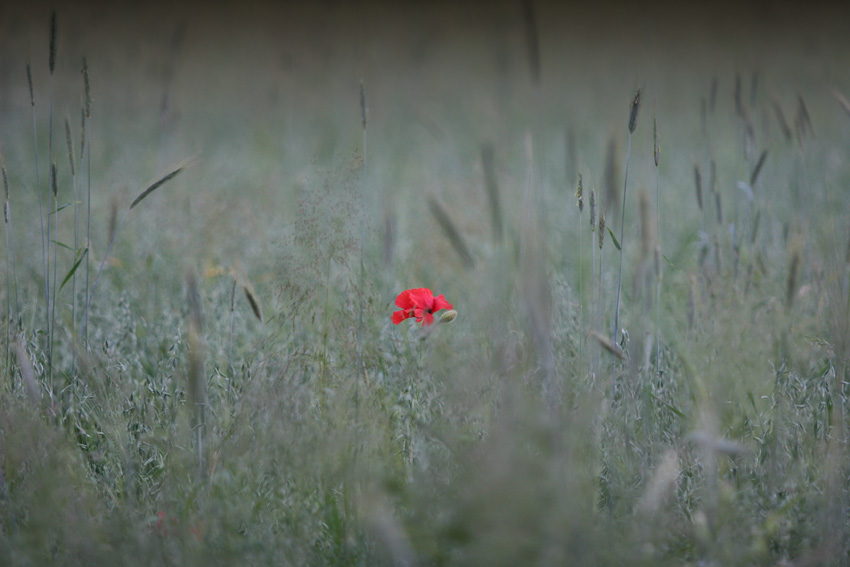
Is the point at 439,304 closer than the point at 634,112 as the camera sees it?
No

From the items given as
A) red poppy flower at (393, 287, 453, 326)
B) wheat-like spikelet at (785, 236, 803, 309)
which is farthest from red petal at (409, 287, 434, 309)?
wheat-like spikelet at (785, 236, 803, 309)

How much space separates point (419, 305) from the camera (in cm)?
154

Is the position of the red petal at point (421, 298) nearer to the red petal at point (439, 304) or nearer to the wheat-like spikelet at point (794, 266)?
the red petal at point (439, 304)

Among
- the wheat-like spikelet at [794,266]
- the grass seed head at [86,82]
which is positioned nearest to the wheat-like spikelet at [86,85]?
the grass seed head at [86,82]

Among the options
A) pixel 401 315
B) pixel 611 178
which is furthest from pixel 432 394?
pixel 611 178

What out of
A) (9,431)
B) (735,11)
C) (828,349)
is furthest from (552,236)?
(735,11)

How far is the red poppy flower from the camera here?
1.52 meters

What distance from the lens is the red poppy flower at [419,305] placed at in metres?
1.52

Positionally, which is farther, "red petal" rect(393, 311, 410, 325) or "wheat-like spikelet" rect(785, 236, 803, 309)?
"red petal" rect(393, 311, 410, 325)

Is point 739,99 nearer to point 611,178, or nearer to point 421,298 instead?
point 611,178

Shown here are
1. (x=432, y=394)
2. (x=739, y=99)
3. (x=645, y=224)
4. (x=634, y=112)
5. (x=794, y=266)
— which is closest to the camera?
(x=645, y=224)

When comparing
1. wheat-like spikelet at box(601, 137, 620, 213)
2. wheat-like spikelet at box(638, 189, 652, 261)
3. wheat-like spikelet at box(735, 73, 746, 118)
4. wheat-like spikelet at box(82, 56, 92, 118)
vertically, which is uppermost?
wheat-like spikelet at box(82, 56, 92, 118)

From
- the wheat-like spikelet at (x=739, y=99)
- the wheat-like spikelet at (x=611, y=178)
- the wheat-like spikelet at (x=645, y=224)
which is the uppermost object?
the wheat-like spikelet at (x=739, y=99)

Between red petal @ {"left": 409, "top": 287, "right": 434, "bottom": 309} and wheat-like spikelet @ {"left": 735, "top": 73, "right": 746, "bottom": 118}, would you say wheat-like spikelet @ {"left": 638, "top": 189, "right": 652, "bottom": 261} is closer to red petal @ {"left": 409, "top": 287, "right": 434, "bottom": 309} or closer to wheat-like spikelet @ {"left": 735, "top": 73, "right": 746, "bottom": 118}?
red petal @ {"left": 409, "top": 287, "right": 434, "bottom": 309}
